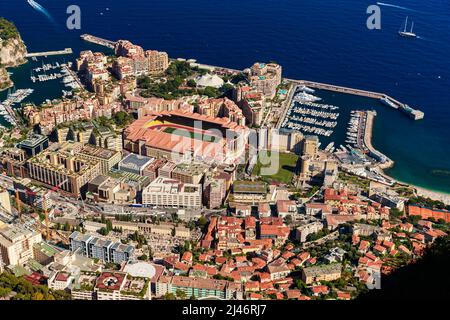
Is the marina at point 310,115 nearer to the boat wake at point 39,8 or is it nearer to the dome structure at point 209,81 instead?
the dome structure at point 209,81

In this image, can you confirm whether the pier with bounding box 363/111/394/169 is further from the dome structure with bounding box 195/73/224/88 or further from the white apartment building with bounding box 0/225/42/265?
the white apartment building with bounding box 0/225/42/265

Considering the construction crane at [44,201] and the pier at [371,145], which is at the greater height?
the pier at [371,145]

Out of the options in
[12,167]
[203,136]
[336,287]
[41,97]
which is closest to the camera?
[336,287]

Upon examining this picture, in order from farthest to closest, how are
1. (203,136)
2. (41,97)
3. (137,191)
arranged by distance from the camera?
(41,97), (203,136), (137,191)

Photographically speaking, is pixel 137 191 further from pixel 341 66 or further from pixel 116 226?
pixel 341 66

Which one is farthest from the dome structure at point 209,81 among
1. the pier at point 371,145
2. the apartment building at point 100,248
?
the apartment building at point 100,248

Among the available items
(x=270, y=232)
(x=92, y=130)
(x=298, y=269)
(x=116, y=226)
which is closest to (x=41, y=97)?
(x=92, y=130)
